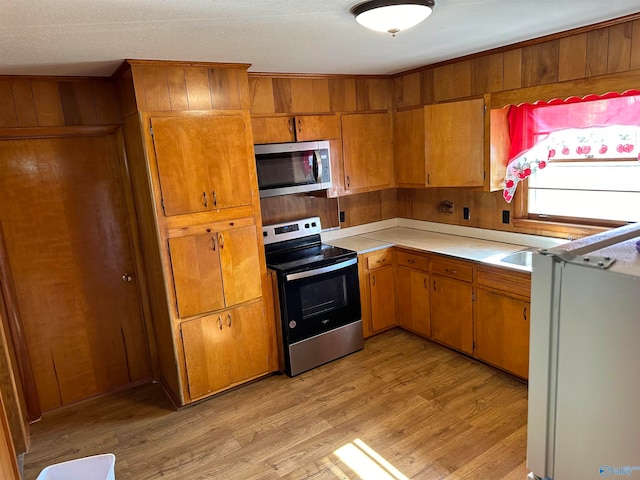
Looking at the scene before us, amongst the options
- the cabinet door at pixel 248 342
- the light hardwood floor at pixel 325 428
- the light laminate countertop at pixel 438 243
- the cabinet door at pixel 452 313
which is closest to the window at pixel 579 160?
the light laminate countertop at pixel 438 243

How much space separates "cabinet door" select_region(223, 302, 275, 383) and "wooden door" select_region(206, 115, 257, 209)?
0.81 metres

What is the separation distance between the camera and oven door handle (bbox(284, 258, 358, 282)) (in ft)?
10.7

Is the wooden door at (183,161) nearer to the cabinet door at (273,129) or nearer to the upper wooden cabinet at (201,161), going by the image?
the upper wooden cabinet at (201,161)

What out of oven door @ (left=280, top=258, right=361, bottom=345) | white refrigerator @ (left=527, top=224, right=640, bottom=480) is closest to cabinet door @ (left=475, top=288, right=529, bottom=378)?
oven door @ (left=280, top=258, right=361, bottom=345)

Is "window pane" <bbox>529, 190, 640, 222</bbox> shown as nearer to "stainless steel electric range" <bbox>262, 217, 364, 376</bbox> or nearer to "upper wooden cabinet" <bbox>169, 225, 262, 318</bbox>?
"stainless steel electric range" <bbox>262, 217, 364, 376</bbox>

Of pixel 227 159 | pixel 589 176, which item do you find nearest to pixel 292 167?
pixel 227 159

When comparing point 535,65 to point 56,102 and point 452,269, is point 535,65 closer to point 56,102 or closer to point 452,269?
point 452,269

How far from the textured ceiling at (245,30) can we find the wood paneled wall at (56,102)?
0.39 ft

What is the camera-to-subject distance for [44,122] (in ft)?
9.52

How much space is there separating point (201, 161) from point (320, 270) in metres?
1.18

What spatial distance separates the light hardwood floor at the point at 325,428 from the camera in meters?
2.47

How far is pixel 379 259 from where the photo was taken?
387cm

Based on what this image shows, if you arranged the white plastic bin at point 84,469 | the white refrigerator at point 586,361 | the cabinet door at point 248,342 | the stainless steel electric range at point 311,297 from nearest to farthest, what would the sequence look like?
1. the white refrigerator at point 586,361
2. the white plastic bin at point 84,469
3. the cabinet door at point 248,342
4. the stainless steel electric range at point 311,297

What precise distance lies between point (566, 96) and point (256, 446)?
2930mm
